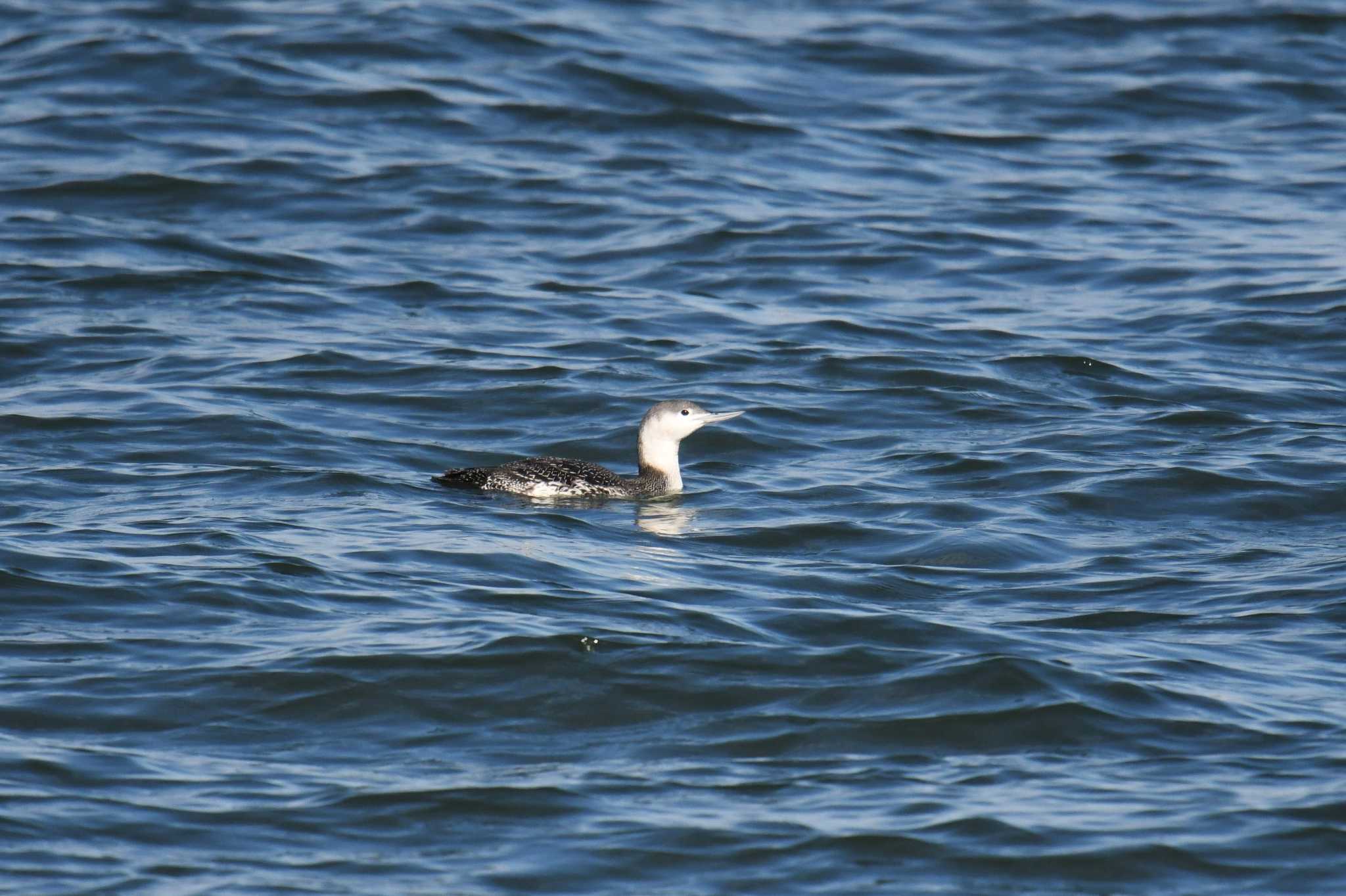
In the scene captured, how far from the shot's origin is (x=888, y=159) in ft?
68.3

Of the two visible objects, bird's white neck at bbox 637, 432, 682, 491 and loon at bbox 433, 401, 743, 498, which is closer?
loon at bbox 433, 401, 743, 498

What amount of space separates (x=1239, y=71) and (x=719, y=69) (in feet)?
20.2

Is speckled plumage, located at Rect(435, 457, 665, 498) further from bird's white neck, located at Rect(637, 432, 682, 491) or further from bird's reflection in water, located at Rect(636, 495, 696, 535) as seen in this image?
bird's reflection in water, located at Rect(636, 495, 696, 535)

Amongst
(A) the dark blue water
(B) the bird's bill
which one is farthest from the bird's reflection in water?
(B) the bird's bill

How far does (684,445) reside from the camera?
14.1m

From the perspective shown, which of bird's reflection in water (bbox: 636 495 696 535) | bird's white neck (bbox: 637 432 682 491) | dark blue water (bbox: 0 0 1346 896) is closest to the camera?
dark blue water (bbox: 0 0 1346 896)

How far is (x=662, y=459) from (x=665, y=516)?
760 mm

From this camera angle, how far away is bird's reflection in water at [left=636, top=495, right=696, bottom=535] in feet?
38.2

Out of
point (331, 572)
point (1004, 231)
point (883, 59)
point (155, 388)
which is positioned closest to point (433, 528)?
point (331, 572)

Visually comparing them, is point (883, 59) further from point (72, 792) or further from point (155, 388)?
point (72, 792)

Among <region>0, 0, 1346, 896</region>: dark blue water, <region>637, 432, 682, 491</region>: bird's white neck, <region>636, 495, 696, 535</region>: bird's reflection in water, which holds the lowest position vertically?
<region>636, 495, 696, 535</region>: bird's reflection in water

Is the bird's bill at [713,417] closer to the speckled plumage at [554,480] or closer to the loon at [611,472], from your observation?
the loon at [611,472]

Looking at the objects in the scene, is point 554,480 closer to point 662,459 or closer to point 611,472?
point 611,472

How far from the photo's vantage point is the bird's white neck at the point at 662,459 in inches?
501
